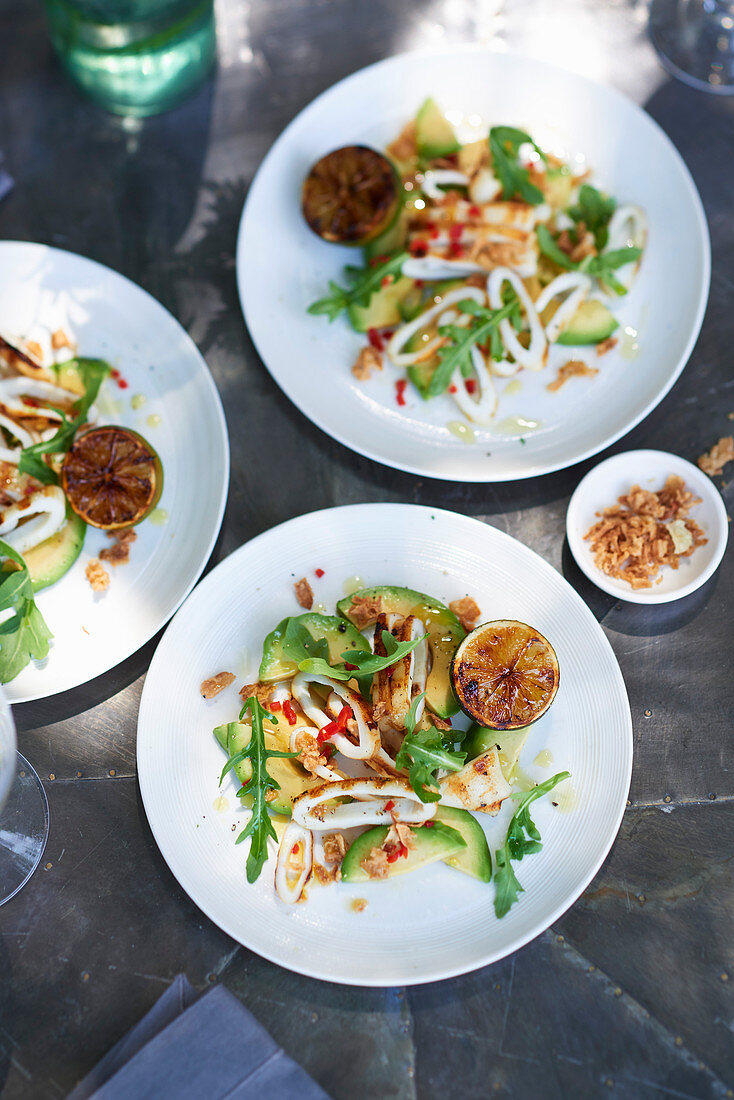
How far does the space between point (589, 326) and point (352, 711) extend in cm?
148

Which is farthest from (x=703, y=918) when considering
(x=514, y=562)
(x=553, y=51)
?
(x=553, y=51)

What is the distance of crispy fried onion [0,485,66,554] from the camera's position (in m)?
2.50

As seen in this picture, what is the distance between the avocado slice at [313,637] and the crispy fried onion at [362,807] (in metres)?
0.35

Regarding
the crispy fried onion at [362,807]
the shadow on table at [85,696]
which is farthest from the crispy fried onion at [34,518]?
the crispy fried onion at [362,807]

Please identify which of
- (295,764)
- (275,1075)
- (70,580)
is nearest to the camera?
(275,1075)

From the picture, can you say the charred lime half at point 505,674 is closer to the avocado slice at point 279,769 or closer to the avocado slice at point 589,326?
the avocado slice at point 279,769

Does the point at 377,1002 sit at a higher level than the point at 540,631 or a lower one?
lower

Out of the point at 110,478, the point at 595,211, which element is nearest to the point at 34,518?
the point at 110,478

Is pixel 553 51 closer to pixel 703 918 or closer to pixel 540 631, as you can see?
pixel 540 631

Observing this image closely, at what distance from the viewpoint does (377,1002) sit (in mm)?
2404

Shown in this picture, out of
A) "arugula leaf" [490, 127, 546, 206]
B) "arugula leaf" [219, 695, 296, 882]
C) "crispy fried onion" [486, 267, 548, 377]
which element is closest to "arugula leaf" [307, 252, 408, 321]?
"crispy fried onion" [486, 267, 548, 377]

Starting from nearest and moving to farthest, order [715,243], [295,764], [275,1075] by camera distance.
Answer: [275,1075]
[295,764]
[715,243]

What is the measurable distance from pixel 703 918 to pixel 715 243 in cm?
230

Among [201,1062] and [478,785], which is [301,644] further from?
[201,1062]
